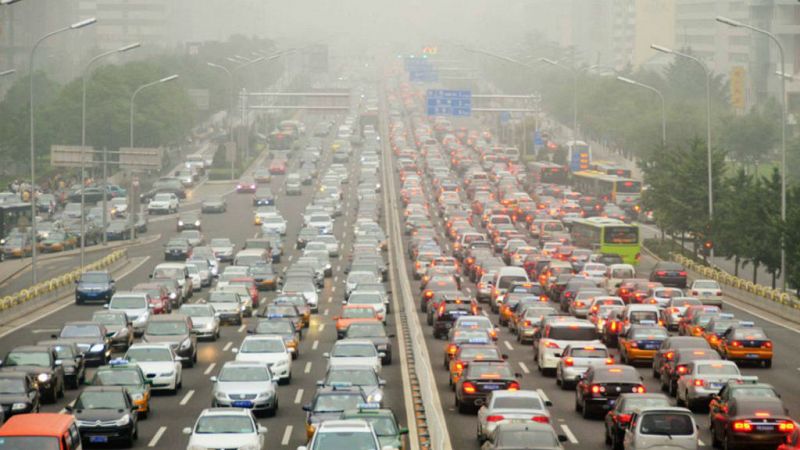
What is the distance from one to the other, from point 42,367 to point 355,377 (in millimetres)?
7865

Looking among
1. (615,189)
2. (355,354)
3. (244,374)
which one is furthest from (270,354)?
(615,189)

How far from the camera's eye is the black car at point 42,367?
134 feet

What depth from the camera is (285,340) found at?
5084 cm

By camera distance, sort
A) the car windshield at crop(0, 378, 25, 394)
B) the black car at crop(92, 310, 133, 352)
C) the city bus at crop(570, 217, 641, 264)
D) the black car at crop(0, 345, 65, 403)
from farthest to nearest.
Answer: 1. the city bus at crop(570, 217, 641, 264)
2. the black car at crop(92, 310, 133, 352)
3. the black car at crop(0, 345, 65, 403)
4. the car windshield at crop(0, 378, 25, 394)

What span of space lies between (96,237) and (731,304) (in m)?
43.4

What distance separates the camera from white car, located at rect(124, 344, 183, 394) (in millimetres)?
42969

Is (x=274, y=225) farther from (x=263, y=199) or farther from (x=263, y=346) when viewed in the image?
(x=263, y=346)

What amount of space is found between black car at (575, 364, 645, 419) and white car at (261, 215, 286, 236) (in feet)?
207

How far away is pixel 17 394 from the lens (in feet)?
121

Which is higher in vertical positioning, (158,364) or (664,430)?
(664,430)

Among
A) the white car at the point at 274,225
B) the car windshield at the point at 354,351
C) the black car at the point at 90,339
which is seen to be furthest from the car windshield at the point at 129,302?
the white car at the point at 274,225

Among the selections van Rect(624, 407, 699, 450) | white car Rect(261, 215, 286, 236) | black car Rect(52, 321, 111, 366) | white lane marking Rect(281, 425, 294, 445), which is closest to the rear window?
black car Rect(52, 321, 111, 366)

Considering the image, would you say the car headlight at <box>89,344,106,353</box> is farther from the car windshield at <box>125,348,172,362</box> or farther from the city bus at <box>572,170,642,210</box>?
the city bus at <box>572,170,642,210</box>

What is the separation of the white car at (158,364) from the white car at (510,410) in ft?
35.4
